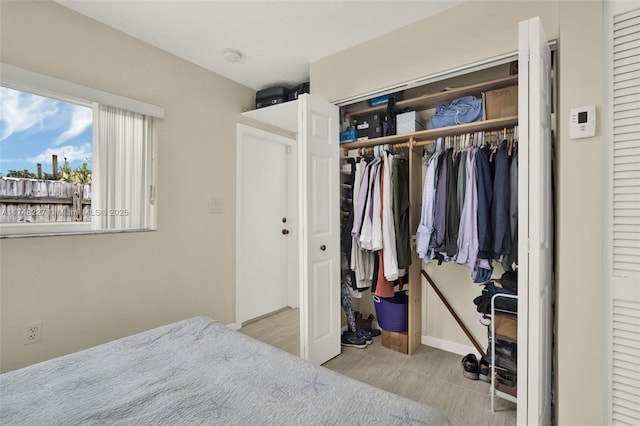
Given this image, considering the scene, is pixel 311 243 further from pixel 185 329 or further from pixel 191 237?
pixel 191 237

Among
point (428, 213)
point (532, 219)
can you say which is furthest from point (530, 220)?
point (428, 213)

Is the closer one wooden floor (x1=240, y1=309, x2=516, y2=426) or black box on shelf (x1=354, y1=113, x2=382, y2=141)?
wooden floor (x1=240, y1=309, x2=516, y2=426)

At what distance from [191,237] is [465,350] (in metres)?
2.55

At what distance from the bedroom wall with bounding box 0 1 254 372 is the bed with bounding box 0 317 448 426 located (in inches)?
38.5

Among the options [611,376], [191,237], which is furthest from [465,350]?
[191,237]

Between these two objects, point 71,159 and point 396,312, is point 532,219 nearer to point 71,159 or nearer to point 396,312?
point 396,312

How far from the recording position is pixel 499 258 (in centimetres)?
196

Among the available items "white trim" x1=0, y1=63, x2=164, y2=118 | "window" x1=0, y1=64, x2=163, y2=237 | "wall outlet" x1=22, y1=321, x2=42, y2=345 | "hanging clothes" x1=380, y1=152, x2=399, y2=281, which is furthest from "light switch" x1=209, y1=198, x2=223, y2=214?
"hanging clothes" x1=380, y1=152, x2=399, y2=281

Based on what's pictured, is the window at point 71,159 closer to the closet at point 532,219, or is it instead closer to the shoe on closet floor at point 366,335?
the shoe on closet floor at point 366,335

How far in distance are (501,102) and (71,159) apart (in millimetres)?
2988

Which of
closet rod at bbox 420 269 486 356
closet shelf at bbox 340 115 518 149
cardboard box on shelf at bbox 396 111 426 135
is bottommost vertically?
closet rod at bbox 420 269 486 356

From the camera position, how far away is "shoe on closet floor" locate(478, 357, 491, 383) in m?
2.12

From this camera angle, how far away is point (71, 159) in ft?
6.91

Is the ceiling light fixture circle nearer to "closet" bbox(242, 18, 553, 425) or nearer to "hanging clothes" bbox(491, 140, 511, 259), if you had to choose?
"closet" bbox(242, 18, 553, 425)
